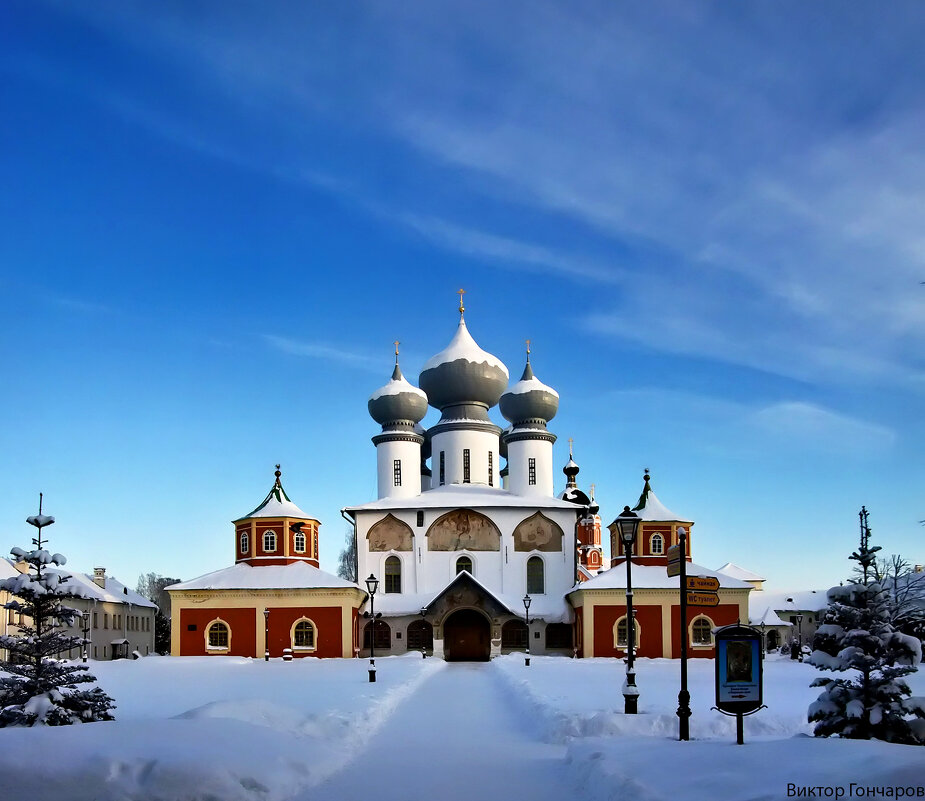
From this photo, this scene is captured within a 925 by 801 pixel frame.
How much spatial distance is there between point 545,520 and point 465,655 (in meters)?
8.02

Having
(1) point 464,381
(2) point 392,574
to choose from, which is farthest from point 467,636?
(1) point 464,381

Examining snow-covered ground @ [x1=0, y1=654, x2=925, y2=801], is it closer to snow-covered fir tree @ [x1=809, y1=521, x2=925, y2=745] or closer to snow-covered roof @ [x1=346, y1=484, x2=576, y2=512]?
snow-covered fir tree @ [x1=809, y1=521, x2=925, y2=745]

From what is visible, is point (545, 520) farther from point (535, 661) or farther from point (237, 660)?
point (237, 660)

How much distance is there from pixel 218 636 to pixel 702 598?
39.3m

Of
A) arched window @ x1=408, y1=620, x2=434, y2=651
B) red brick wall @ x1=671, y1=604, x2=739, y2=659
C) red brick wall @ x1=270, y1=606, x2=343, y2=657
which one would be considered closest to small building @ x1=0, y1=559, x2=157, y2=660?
red brick wall @ x1=270, y1=606, x2=343, y2=657

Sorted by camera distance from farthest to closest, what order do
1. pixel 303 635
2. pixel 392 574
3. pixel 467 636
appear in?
pixel 392 574 → pixel 467 636 → pixel 303 635

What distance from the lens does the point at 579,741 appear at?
13781mm

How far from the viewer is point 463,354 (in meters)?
59.2

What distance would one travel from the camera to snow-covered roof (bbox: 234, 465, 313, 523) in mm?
52906

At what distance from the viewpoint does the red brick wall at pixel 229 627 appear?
49.1 meters

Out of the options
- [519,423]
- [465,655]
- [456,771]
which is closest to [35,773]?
[456,771]

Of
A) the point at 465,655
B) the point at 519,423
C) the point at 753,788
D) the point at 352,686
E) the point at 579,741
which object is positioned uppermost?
the point at 519,423

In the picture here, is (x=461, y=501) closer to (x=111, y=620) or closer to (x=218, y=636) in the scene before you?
(x=218, y=636)

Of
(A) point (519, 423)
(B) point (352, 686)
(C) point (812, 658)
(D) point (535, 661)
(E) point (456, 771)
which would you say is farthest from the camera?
(A) point (519, 423)
